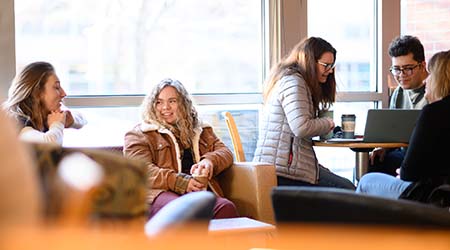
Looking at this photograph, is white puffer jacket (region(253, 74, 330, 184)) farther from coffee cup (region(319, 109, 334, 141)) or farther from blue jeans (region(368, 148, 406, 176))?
blue jeans (region(368, 148, 406, 176))

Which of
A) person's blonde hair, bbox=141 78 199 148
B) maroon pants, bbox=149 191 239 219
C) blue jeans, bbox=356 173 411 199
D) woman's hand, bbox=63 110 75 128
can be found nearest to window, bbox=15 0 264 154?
woman's hand, bbox=63 110 75 128

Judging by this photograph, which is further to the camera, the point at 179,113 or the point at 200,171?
the point at 179,113

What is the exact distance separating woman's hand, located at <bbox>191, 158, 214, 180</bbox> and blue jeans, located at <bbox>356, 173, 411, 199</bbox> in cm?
75

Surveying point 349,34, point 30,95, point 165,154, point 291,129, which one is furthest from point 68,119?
point 349,34

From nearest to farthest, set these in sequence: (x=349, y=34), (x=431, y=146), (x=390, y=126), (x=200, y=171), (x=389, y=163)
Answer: (x=431, y=146) < (x=200, y=171) < (x=390, y=126) < (x=389, y=163) < (x=349, y=34)

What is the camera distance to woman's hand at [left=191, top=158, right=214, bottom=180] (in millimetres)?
3764

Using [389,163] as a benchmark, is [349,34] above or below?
above

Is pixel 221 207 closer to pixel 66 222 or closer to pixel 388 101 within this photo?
pixel 388 101

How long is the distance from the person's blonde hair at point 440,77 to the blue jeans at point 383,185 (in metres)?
0.43

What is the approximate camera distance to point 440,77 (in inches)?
134

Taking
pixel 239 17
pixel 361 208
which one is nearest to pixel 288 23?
pixel 239 17

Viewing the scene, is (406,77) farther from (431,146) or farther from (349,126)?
(431,146)

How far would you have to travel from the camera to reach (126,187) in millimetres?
1010

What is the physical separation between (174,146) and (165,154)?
0.06 metres
